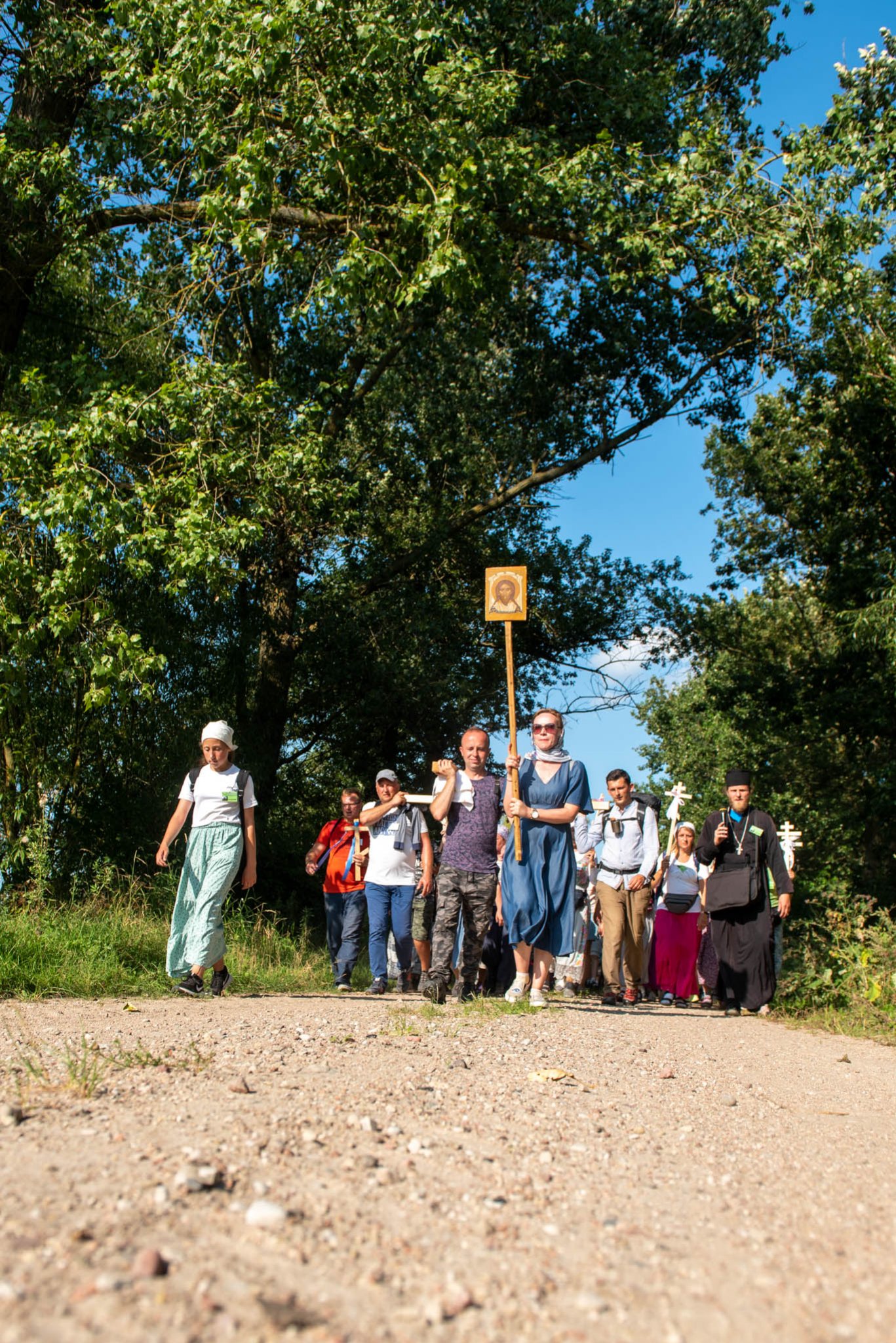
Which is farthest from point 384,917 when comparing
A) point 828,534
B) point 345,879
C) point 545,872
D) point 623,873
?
point 828,534

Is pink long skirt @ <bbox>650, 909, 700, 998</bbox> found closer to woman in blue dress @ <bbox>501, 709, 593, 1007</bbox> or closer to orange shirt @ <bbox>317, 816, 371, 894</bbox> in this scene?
orange shirt @ <bbox>317, 816, 371, 894</bbox>

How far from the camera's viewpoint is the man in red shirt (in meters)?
10.6

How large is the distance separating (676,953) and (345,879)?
3.38 m

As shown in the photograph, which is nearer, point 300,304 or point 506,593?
point 506,593

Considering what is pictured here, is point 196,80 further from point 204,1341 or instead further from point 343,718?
point 204,1341

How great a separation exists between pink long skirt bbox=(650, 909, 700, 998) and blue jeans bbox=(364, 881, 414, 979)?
2856 mm

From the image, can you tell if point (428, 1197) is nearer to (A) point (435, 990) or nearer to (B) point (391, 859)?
(A) point (435, 990)

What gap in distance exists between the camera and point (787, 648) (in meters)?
23.7

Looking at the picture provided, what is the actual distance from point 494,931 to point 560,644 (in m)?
8.61

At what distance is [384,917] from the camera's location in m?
10.3

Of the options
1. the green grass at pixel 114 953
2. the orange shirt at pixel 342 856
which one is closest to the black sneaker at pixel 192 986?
the green grass at pixel 114 953

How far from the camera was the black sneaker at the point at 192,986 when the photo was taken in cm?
835

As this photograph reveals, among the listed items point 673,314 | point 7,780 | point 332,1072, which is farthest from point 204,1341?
point 673,314

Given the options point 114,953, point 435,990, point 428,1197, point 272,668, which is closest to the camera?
point 428,1197
